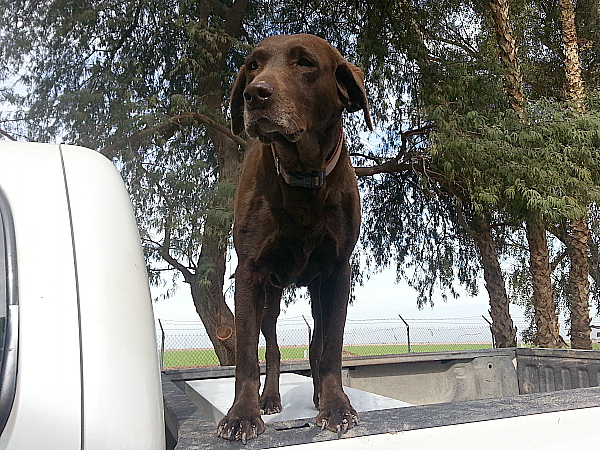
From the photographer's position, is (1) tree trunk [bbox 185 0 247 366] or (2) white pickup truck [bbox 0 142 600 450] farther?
(1) tree trunk [bbox 185 0 247 366]

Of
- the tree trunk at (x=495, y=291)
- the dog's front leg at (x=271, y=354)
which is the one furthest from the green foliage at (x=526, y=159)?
the dog's front leg at (x=271, y=354)

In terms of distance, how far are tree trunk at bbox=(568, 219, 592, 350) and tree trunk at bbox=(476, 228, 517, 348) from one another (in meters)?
1.13

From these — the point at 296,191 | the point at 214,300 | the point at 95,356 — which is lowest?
the point at 95,356

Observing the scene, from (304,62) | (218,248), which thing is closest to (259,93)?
(304,62)

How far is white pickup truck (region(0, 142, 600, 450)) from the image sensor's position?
97cm

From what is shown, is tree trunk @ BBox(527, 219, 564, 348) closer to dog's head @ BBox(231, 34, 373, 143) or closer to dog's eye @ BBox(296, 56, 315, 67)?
dog's head @ BBox(231, 34, 373, 143)

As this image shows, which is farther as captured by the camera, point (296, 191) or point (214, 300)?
point (214, 300)

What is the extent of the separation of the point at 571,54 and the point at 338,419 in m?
11.4

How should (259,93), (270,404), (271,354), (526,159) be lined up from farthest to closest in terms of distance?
(526,159) → (271,354) → (270,404) → (259,93)

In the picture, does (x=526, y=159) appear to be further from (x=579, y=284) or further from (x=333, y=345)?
(x=333, y=345)

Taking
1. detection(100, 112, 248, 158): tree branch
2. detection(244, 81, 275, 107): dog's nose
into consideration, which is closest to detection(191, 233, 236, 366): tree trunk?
detection(100, 112, 248, 158): tree branch

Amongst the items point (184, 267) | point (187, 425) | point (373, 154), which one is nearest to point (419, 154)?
point (373, 154)

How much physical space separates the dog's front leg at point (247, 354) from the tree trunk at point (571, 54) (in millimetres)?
10609

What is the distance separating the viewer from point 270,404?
2307 millimetres
